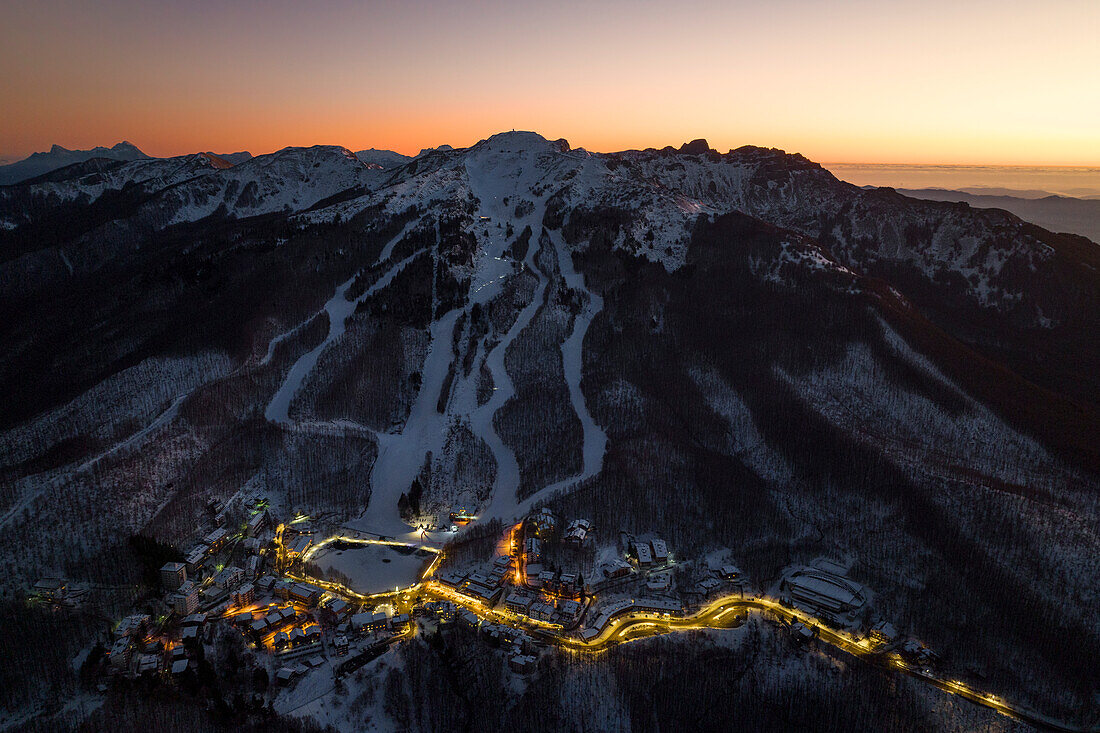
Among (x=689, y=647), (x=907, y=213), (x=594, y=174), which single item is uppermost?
(x=594, y=174)

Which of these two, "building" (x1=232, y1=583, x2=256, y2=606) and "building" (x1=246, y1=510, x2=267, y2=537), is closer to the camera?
"building" (x1=232, y1=583, x2=256, y2=606)

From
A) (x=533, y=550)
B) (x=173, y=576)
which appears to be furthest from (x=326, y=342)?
(x=533, y=550)

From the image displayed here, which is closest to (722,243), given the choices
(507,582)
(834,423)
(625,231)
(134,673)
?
(625,231)

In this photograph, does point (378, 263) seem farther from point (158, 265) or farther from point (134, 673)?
point (134, 673)

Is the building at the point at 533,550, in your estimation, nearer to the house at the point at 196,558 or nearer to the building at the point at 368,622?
the building at the point at 368,622

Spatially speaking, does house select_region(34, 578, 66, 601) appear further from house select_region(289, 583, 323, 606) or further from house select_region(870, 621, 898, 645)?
house select_region(870, 621, 898, 645)

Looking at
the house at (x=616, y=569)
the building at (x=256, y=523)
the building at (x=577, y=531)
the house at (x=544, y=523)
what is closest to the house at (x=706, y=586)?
the house at (x=616, y=569)

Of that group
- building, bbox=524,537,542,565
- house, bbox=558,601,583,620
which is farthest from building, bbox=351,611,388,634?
house, bbox=558,601,583,620
